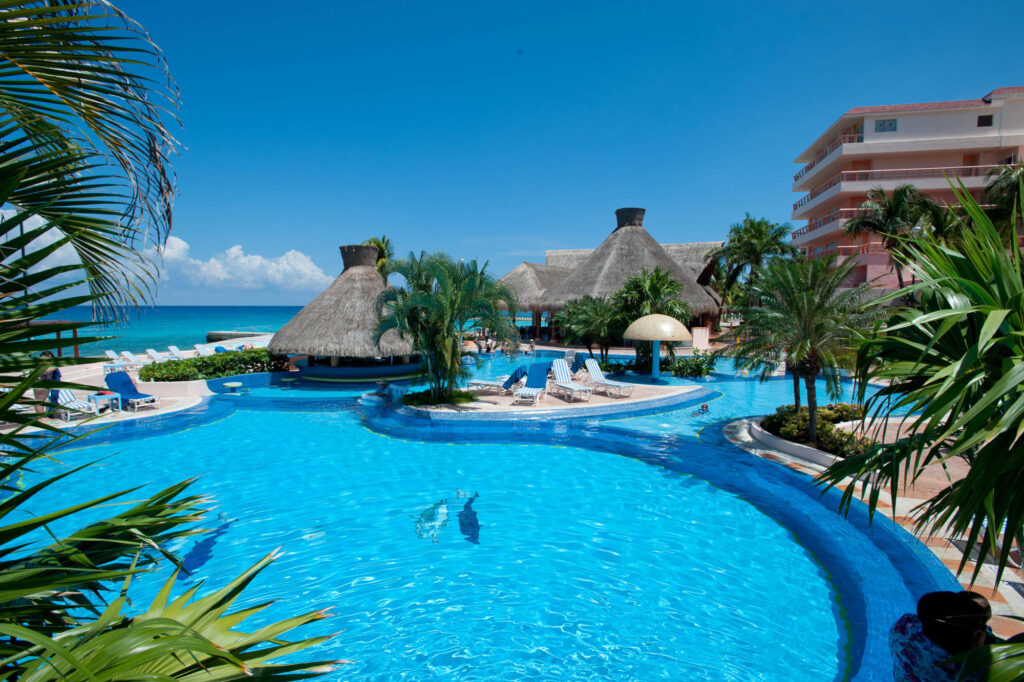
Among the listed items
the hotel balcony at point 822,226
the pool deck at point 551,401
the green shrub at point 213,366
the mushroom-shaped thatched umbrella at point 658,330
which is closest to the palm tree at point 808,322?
the pool deck at point 551,401

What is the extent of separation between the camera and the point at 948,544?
5.10 meters

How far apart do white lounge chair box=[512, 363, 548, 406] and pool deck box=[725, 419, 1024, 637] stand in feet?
15.2

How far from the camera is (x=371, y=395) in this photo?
14070mm

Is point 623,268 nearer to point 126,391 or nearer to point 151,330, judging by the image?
point 126,391

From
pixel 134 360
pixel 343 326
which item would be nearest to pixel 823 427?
pixel 343 326

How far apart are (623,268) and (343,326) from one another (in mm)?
13574

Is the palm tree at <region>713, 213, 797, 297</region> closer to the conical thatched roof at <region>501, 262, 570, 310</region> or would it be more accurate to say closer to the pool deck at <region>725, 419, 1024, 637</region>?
the conical thatched roof at <region>501, 262, 570, 310</region>

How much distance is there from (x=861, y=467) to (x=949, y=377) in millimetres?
1111

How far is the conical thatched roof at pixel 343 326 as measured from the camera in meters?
16.4

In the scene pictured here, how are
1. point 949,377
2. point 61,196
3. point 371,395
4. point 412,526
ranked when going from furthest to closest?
1. point 371,395
2. point 412,526
3. point 61,196
4. point 949,377

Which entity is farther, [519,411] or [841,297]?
[519,411]

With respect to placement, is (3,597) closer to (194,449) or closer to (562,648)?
(562,648)

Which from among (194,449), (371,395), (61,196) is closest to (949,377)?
(61,196)

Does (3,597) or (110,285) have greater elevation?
(110,285)
